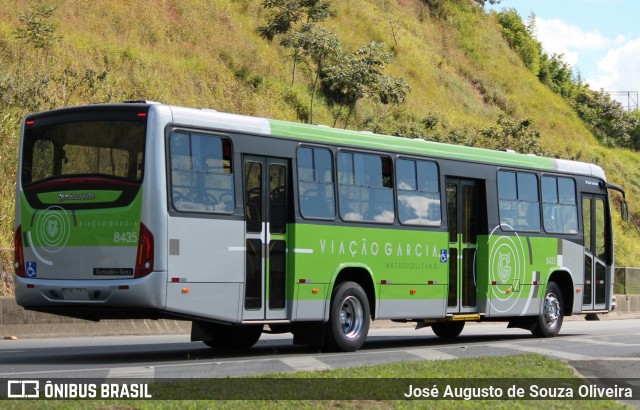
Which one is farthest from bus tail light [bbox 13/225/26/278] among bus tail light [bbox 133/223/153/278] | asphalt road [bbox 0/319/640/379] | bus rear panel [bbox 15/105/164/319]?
bus tail light [bbox 133/223/153/278]

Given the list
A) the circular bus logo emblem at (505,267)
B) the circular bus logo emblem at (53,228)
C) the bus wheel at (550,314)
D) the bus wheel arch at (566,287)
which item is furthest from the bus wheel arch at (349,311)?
the bus wheel arch at (566,287)

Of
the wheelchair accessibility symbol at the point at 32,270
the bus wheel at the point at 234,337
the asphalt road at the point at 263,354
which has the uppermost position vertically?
the wheelchair accessibility symbol at the point at 32,270

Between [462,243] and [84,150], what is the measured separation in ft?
25.0

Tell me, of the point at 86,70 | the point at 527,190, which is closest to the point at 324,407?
the point at 527,190

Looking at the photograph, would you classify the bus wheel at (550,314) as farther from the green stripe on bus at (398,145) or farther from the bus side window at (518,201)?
the green stripe on bus at (398,145)

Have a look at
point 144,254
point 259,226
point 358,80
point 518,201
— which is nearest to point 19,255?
point 144,254

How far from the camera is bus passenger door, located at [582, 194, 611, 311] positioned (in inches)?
949

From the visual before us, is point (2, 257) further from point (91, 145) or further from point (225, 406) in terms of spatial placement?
point (225, 406)

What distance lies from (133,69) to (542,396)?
2394 centimetres

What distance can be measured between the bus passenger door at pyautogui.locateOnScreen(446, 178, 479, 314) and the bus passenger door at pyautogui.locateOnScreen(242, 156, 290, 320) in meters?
4.33

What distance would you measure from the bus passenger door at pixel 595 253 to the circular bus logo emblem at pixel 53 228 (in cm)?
1205

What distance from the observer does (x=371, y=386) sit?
12062 mm

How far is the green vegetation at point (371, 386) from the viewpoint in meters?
10.5

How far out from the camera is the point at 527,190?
2234 cm
